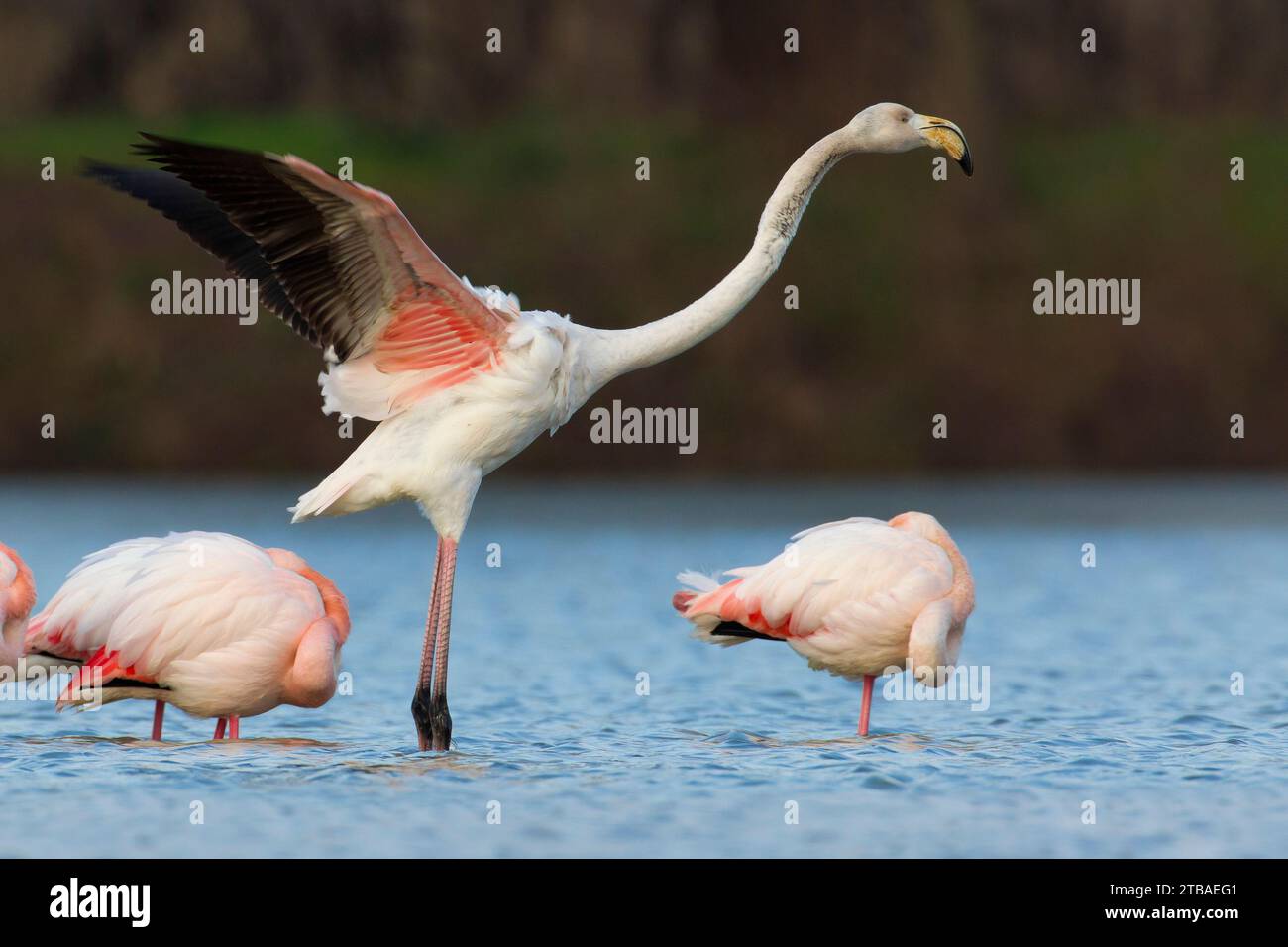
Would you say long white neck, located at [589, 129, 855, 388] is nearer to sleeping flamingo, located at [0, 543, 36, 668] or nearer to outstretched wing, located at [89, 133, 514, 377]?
outstretched wing, located at [89, 133, 514, 377]

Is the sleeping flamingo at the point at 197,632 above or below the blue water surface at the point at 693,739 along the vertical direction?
above

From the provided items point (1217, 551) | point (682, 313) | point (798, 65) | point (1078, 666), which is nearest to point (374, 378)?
point (682, 313)

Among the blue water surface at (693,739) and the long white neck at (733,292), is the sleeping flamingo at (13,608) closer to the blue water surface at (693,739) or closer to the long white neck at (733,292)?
the blue water surface at (693,739)

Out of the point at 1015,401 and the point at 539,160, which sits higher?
the point at 539,160

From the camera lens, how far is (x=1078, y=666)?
1230 cm

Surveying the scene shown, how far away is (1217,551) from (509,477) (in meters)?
9.06

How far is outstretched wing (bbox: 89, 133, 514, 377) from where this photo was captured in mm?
8062

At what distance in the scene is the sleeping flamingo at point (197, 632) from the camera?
908 cm

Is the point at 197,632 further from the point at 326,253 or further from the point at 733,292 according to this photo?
the point at 733,292

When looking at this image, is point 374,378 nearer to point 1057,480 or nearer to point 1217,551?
point 1217,551

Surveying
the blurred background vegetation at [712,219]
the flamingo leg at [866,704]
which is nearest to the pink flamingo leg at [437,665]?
the flamingo leg at [866,704]

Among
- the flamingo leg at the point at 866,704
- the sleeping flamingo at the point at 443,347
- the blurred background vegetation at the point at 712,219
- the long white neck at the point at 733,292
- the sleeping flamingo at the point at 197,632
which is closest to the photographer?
the sleeping flamingo at the point at 443,347

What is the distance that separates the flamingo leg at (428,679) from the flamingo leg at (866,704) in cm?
215
